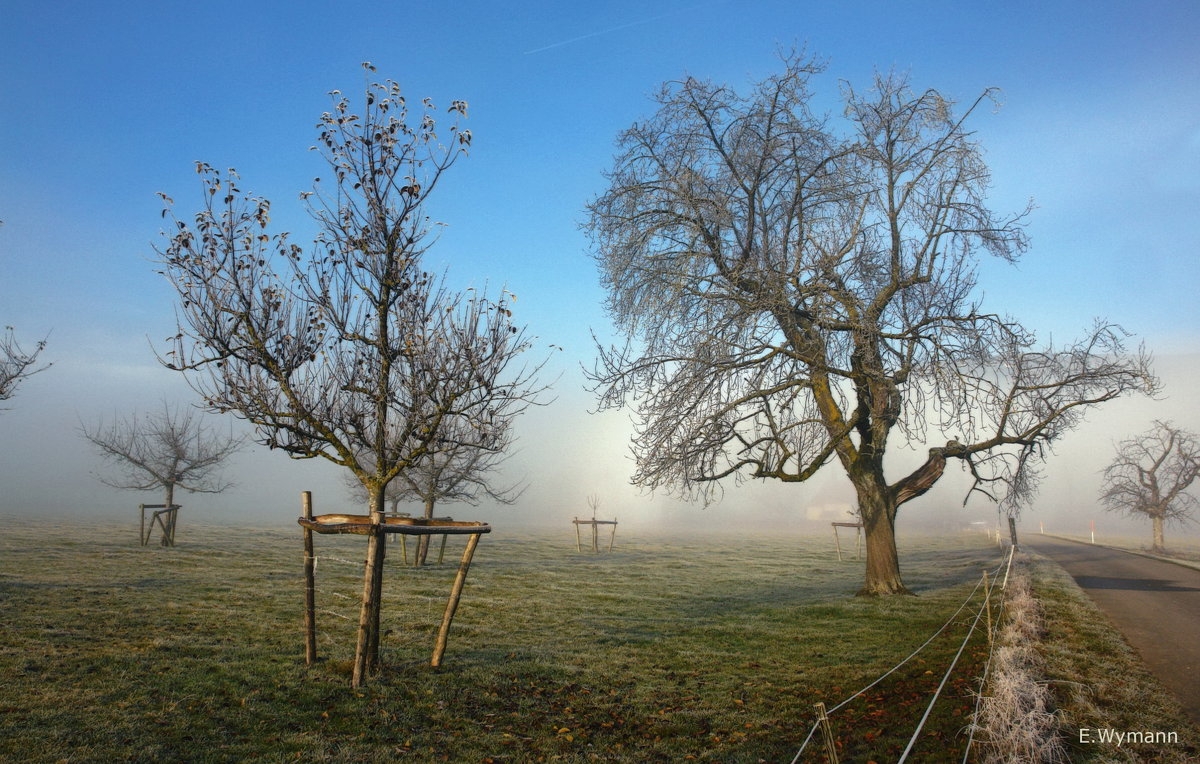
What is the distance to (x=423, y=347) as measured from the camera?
345 inches

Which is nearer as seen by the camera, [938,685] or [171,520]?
[938,685]

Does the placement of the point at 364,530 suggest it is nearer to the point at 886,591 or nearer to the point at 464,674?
the point at 464,674

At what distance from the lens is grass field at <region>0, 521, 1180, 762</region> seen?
22.2ft

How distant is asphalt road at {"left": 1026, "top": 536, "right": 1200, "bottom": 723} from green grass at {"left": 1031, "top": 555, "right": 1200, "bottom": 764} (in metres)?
0.27

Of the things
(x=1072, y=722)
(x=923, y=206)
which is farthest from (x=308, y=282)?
(x=923, y=206)

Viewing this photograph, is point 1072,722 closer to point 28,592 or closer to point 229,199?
point 229,199

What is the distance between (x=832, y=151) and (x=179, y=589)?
19.1 meters

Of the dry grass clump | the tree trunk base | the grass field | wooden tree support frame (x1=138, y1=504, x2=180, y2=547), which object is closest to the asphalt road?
the dry grass clump

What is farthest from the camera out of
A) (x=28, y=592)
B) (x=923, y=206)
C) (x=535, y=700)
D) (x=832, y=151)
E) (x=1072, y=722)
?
(x=923, y=206)

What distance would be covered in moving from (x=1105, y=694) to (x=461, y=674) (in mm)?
8627

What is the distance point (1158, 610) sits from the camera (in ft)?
48.2

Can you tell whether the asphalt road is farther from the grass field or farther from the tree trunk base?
the tree trunk base

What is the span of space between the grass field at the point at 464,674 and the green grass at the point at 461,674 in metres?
0.04

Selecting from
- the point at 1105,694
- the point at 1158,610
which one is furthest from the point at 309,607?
the point at 1158,610
